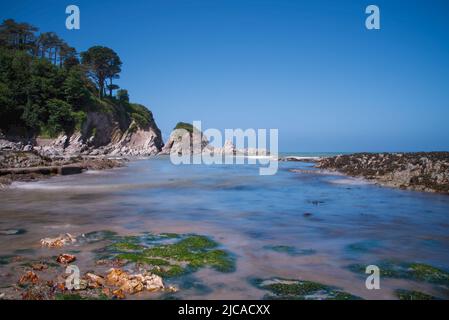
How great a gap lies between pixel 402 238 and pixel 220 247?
4755 millimetres

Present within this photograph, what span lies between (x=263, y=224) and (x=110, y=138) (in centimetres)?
6046

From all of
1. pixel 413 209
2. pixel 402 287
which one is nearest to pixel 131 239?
pixel 402 287

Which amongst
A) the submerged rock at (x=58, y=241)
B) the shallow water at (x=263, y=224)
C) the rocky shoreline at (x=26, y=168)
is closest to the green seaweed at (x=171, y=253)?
the shallow water at (x=263, y=224)

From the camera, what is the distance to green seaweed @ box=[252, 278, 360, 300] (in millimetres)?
5035

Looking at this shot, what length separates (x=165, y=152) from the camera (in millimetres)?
82062

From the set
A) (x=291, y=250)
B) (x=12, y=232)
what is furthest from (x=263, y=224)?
(x=12, y=232)

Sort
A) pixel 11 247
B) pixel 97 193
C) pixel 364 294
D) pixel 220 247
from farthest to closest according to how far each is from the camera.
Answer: pixel 97 193, pixel 220 247, pixel 11 247, pixel 364 294

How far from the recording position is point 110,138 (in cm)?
6569

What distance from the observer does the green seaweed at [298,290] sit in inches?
198

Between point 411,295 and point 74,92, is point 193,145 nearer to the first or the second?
point 74,92

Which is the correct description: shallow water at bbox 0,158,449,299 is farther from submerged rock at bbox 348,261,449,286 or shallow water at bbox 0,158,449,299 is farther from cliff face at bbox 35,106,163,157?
cliff face at bbox 35,106,163,157

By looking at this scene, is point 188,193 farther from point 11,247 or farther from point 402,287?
point 402,287

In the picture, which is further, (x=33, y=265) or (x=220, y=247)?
(x=220, y=247)
